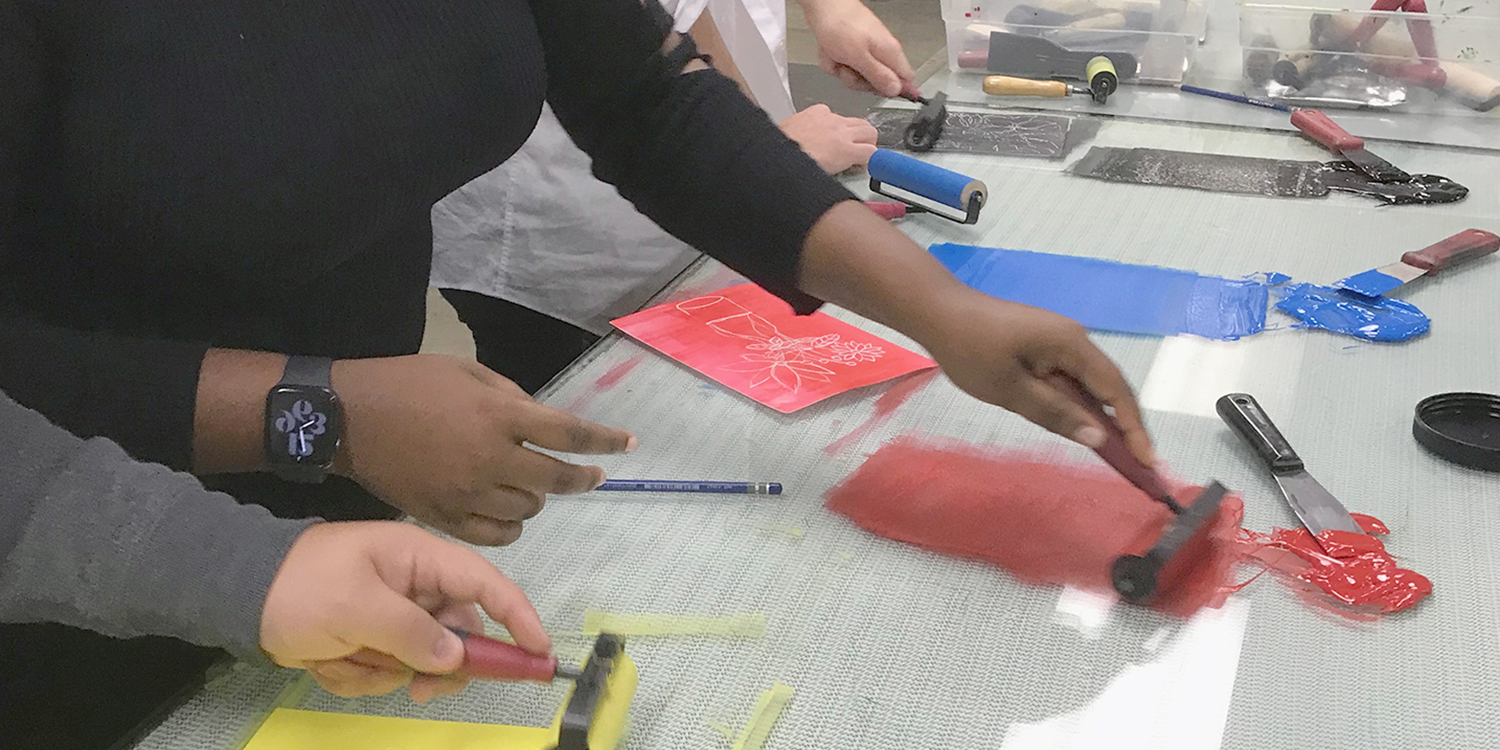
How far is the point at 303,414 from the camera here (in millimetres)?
599

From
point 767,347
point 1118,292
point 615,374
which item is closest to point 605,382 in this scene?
point 615,374

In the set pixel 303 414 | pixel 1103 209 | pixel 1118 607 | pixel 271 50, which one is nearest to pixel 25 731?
pixel 303 414

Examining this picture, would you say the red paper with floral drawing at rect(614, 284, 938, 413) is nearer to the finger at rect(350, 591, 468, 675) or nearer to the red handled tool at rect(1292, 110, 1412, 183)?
the finger at rect(350, 591, 468, 675)

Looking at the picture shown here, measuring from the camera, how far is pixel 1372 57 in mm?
1462

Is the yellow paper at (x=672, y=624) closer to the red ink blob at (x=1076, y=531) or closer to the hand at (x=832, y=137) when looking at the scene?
the red ink blob at (x=1076, y=531)

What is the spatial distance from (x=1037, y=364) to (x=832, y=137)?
63cm

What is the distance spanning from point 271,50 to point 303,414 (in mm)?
208

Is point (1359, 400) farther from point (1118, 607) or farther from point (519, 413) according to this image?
point (519, 413)

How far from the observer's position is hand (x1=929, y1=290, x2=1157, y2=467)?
0.73 metres

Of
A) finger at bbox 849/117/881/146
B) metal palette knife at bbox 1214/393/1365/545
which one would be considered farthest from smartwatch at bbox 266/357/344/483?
finger at bbox 849/117/881/146

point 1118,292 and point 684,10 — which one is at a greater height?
point 684,10

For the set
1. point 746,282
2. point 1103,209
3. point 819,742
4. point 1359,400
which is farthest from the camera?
point 1103,209

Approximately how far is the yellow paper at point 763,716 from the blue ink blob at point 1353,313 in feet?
2.01

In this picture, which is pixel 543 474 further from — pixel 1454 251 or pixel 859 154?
pixel 1454 251
